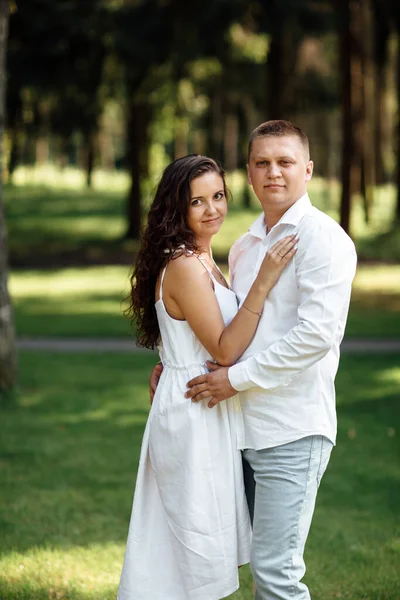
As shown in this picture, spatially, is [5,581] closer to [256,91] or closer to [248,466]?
[248,466]

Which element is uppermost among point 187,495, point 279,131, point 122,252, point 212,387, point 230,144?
point 230,144

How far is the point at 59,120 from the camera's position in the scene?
27141 millimetres

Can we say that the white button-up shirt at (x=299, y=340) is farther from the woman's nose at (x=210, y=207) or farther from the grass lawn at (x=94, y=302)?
the grass lawn at (x=94, y=302)

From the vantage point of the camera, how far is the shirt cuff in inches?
133

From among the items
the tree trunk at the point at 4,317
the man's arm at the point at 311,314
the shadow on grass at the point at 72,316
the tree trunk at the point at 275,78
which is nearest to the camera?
the man's arm at the point at 311,314

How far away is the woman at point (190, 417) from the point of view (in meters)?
3.51

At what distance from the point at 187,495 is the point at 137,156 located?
84.4ft

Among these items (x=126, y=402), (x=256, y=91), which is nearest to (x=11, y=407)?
(x=126, y=402)

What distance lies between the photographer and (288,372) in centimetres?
337

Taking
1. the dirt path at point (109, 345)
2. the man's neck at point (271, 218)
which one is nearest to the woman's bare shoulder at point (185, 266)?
the man's neck at point (271, 218)

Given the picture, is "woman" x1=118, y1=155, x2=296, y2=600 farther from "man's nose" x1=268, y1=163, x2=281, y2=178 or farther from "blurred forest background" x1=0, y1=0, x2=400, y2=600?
"blurred forest background" x1=0, y1=0, x2=400, y2=600

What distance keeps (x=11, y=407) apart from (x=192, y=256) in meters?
6.42

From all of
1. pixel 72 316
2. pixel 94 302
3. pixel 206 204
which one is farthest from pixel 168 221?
pixel 94 302

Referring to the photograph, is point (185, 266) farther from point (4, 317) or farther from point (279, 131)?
point (4, 317)
